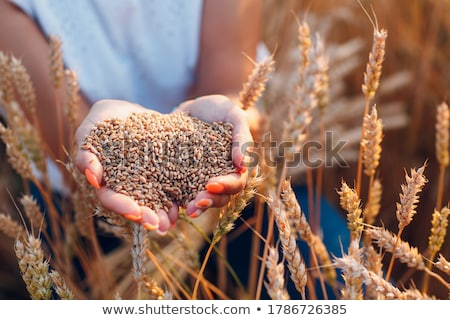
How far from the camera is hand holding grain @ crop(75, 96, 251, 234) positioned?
689 millimetres

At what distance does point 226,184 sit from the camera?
0.68 m

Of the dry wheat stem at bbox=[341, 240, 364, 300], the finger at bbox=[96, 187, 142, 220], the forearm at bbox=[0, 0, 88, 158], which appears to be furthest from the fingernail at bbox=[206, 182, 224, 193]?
the forearm at bbox=[0, 0, 88, 158]

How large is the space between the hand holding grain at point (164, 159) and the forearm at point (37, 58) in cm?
28

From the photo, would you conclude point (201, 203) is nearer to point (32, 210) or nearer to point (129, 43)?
point (32, 210)

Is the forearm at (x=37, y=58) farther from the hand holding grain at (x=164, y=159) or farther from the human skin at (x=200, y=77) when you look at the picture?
the hand holding grain at (x=164, y=159)

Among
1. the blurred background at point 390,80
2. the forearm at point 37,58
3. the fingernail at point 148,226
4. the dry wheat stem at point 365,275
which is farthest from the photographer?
the blurred background at point 390,80

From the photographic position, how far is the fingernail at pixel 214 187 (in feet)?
2.20

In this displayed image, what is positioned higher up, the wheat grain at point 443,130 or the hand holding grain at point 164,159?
the wheat grain at point 443,130

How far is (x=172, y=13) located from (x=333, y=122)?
1.87 ft

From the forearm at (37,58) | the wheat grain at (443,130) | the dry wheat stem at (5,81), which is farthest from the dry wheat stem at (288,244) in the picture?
the forearm at (37,58)

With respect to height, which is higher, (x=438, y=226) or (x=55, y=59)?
(x=55, y=59)

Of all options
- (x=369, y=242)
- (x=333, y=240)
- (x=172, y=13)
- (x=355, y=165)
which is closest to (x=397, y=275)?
(x=333, y=240)

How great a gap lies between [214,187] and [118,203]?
5.2 inches

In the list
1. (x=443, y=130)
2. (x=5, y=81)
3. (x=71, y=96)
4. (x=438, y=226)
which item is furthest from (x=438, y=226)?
(x=5, y=81)
